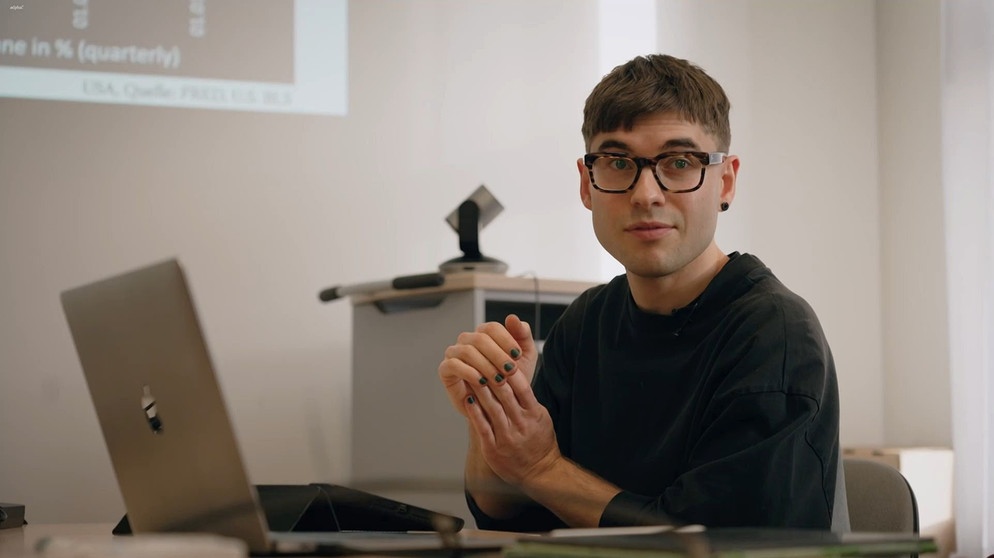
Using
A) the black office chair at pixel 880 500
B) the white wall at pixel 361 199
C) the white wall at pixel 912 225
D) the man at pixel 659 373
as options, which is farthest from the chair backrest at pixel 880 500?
the white wall at pixel 912 225

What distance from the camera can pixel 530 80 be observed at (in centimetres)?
361

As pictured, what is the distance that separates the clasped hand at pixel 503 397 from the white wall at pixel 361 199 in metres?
2.01

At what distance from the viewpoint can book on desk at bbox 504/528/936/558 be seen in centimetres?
68

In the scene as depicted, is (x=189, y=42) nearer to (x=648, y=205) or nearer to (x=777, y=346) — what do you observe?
(x=648, y=205)

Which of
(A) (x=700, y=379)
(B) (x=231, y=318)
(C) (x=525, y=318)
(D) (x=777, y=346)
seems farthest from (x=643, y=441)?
(B) (x=231, y=318)

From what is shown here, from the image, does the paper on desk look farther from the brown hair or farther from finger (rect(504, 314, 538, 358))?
the brown hair

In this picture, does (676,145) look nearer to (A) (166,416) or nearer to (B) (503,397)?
(B) (503,397)

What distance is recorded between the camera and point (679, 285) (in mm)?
1449

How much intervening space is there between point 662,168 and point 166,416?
2.48ft

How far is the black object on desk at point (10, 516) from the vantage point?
139 cm

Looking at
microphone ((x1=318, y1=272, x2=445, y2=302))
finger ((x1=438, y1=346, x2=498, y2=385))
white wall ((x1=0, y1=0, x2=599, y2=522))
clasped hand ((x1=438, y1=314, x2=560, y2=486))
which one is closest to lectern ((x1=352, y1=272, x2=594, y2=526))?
microphone ((x1=318, y1=272, x2=445, y2=302))

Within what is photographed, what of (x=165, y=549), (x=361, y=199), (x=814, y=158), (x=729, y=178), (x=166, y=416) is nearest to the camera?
(x=165, y=549)

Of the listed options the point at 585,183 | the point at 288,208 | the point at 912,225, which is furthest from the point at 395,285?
the point at 912,225

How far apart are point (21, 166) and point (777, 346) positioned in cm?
248
